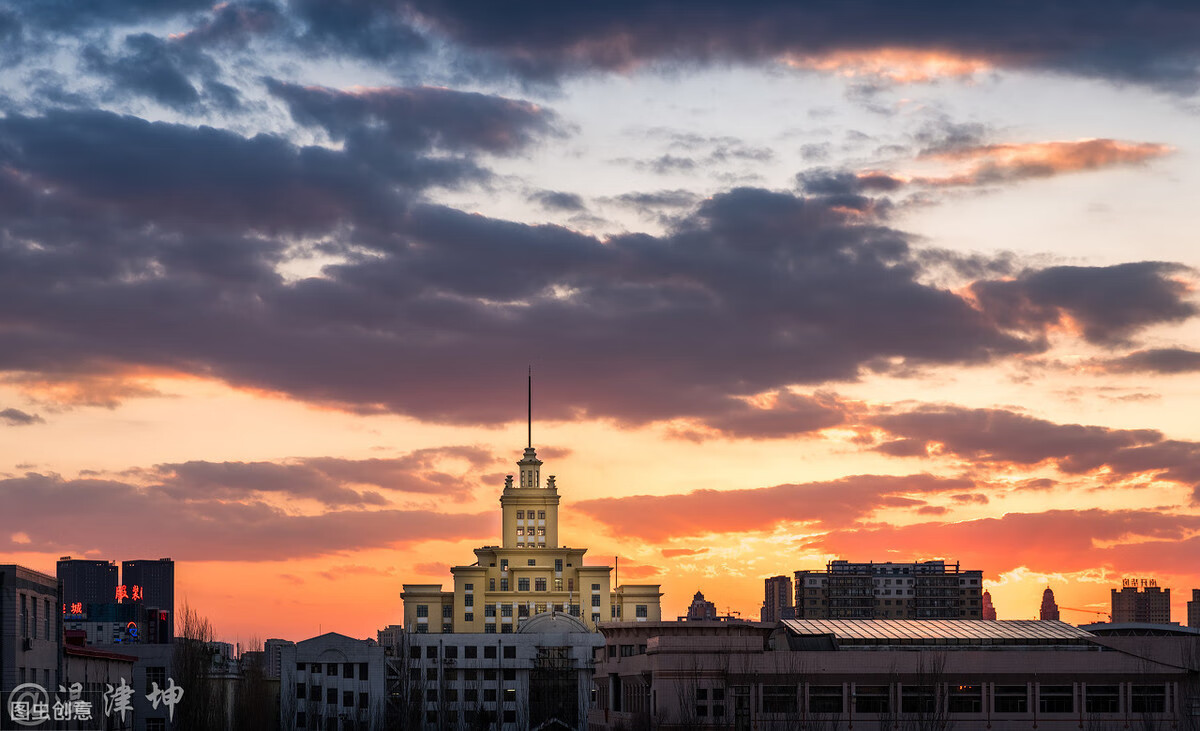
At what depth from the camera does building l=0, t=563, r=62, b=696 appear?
80.8 metres

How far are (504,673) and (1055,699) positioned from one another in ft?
268

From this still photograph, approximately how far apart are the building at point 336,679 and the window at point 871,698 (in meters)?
70.1

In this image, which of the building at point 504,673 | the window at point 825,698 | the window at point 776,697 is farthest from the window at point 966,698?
the building at point 504,673

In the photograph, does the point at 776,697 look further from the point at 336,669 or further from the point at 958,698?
the point at 336,669

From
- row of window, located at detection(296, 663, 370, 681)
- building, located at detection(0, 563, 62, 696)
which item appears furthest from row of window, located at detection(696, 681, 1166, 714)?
row of window, located at detection(296, 663, 370, 681)

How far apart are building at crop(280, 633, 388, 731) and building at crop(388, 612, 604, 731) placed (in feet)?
9.00

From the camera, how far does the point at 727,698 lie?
112375 mm

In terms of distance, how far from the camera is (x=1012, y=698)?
11338cm

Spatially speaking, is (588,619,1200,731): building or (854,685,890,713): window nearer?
(588,619,1200,731): building

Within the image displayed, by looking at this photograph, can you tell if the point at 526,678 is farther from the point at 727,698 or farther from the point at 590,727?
the point at 727,698

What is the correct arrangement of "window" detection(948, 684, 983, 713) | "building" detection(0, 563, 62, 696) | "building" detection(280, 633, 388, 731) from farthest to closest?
"building" detection(280, 633, 388, 731), "window" detection(948, 684, 983, 713), "building" detection(0, 563, 62, 696)

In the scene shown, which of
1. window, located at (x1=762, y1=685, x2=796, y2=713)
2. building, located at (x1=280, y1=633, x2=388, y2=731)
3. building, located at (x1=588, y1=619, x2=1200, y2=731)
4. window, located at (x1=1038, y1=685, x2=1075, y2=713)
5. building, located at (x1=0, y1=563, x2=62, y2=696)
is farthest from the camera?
building, located at (x1=280, y1=633, x2=388, y2=731)

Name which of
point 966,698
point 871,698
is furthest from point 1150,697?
point 871,698

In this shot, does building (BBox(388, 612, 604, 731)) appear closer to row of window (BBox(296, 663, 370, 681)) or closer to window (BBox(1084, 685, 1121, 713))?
row of window (BBox(296, 663, 370, 681))
